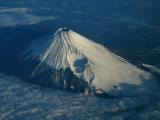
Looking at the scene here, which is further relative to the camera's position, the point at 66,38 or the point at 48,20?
the point at 48,20

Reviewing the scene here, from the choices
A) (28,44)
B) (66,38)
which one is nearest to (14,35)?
(28,44)

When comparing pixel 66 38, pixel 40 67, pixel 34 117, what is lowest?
pixel 34 117

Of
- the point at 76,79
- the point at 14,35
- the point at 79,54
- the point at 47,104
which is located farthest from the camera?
the point at 14,35

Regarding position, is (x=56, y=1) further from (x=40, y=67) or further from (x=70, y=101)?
(x=70, y=101)

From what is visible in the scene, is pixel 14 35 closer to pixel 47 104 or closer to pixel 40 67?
pixel 40 67

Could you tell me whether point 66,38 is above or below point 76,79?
above

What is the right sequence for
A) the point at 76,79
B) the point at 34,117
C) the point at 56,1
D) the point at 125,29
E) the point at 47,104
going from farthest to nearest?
the point at 56,1 < the point at 125,29 < the point at 76,79 < the point at 47,104 < the point at 34,117
